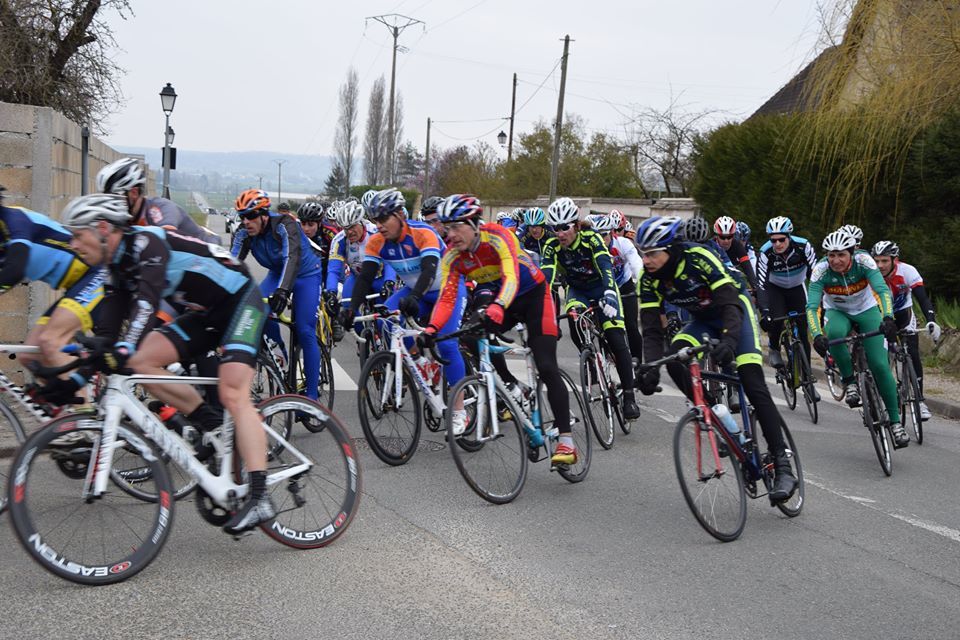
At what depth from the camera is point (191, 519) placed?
233 inches

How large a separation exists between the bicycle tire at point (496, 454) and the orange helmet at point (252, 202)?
102 inches

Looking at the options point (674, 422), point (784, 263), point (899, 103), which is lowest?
point (674, 422)

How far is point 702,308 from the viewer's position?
676 centimetres

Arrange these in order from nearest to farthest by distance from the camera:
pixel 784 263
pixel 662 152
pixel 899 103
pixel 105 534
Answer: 1. pixel 105 534
2. pixel 784 263
3. pixel 899 103
4. pixel 662 152

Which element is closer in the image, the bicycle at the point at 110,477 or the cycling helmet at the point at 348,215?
the bicycle at the point at 110,477

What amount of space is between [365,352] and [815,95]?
10869mm

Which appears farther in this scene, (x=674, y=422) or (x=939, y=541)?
(x=674, y=422)

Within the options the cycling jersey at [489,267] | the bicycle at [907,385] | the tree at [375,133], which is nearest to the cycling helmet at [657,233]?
the cycling jersey at [489,267]

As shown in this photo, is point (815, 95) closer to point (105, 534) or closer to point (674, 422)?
point (674, 422)

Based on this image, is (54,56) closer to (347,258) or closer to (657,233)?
(347,258)

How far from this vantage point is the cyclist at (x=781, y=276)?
11227 millimetres

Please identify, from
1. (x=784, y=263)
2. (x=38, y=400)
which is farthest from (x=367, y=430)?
(x=784, y=263)

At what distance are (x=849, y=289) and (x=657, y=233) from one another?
3.45 meters

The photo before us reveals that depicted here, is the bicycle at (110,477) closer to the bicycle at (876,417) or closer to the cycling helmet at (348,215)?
the cycling helmet at (348,215)
